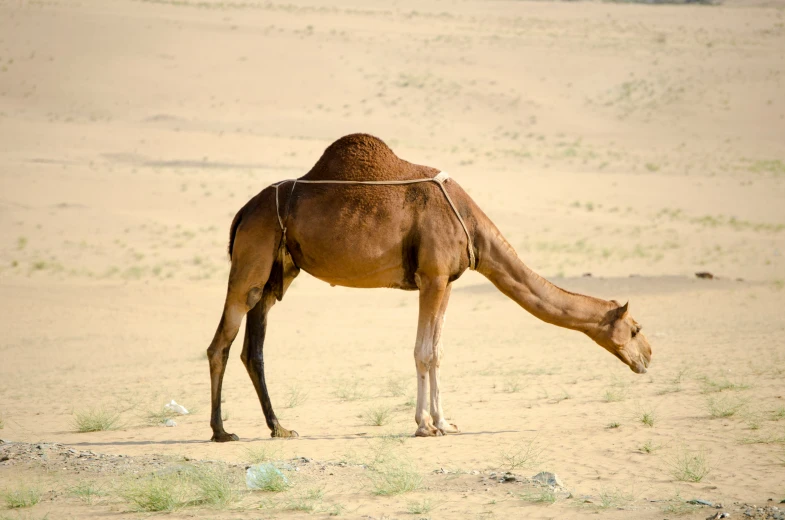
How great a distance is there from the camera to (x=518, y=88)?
178 feet

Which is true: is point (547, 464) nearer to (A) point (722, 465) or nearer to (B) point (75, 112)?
(A) point (722, 465)

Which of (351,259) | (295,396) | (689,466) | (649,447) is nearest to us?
(689,466)

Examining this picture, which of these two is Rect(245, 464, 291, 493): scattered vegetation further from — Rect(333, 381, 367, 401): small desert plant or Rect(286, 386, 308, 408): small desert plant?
Rect(333, 381, 367, 401): small desert plant

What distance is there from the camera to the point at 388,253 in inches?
332

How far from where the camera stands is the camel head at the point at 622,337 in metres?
8.53

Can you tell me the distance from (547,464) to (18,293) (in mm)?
13744

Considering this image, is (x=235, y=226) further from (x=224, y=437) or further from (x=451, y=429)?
(x=451, y=429)

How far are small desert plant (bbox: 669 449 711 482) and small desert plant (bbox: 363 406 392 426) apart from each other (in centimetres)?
296

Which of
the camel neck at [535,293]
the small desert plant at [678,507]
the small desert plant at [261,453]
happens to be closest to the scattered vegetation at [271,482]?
the small desert plant at [261,453]

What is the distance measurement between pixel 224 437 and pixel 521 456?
2.75 meters

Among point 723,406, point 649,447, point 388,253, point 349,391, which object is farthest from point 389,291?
point 649,447

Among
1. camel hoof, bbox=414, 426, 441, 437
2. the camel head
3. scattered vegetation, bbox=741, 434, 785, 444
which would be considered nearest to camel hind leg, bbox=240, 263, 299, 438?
camel hoof, bbox=414, 426, 441, 437

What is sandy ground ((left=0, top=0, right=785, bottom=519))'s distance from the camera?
7730mm

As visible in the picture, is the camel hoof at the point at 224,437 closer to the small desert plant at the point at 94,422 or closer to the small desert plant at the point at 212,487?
the small desert plant at the point at 94,422
